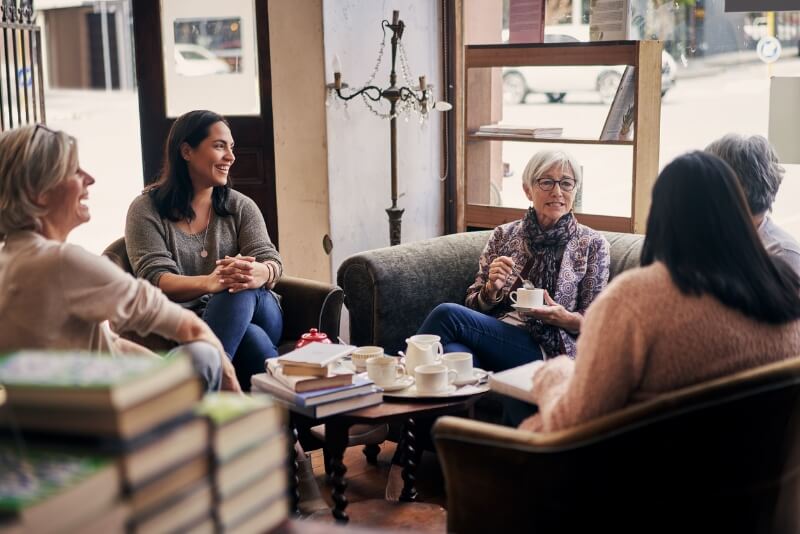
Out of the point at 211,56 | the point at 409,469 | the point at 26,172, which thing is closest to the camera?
the point at 26,172

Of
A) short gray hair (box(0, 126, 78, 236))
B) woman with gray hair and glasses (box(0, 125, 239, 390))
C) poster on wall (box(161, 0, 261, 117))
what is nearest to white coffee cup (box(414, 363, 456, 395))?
woman with gray hair and glasses (box(0, 125, 239, 390))

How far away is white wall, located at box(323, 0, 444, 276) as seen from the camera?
467cm

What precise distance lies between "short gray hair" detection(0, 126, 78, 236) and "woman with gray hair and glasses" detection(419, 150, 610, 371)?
4.99 ft

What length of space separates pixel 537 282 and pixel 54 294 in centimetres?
186

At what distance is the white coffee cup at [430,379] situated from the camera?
2.65 meters

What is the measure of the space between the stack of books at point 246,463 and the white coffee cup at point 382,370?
1465 mm

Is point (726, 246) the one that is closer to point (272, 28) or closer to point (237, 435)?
point (237, 435)

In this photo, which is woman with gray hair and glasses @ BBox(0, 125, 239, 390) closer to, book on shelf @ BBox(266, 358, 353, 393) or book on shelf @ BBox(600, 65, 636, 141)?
book on shelf @ BBox(266, 358, 353, 393)

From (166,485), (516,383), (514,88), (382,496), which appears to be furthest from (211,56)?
(166,485)

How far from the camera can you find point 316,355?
2.66 metres

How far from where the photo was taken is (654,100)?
13.0ft

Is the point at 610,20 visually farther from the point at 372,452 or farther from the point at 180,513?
the point at 180,513

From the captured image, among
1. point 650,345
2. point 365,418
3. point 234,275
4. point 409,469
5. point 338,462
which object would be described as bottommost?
point 409,469

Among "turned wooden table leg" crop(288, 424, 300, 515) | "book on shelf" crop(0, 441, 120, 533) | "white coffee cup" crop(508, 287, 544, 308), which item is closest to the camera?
"book on shelf" crop(0, 441, 120, 533)
